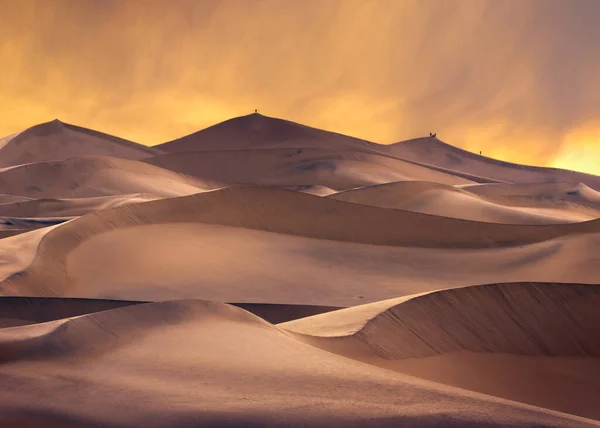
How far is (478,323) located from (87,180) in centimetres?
2281

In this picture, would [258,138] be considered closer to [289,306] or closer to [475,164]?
[475,164]

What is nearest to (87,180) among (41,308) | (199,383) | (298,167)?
(298,167)

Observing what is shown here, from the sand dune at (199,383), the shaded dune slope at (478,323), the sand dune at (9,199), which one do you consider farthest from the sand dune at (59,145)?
the sand dune at (199,383)

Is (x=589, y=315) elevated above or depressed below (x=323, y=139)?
below

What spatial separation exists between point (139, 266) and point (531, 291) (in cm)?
685

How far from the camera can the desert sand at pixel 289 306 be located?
4.88 metres

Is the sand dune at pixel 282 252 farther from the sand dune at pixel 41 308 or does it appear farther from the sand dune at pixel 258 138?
the sand dune at pixel 258 138

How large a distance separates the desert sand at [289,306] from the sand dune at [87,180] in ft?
0.30

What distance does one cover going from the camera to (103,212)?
1486cm

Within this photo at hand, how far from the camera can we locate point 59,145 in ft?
132

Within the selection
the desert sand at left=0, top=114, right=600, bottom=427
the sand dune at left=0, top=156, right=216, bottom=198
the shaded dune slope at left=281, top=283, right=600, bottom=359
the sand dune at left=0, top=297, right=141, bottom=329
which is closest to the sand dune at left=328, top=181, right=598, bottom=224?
the desert sand at left=0, top=114, right=600, bottom=427

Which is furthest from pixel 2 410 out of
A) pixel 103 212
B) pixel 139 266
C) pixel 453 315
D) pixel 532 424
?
pixel 103 212

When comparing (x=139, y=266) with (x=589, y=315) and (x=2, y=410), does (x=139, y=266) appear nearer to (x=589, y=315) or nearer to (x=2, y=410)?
(x=589, y=315)

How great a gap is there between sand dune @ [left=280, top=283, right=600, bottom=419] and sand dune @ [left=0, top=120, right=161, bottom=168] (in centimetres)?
3202
